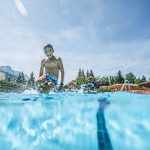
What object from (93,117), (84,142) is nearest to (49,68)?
(93,117)

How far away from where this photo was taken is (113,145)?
2.16m

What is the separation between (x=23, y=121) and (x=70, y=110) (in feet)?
4.44

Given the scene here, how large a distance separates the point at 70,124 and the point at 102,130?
81cm

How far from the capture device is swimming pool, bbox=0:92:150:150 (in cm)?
220

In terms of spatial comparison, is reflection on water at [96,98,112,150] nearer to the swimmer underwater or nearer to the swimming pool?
the swimming pool

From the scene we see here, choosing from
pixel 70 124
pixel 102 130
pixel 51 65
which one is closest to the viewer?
pixel 102 130

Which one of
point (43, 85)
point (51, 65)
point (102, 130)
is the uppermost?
point (51, 65)

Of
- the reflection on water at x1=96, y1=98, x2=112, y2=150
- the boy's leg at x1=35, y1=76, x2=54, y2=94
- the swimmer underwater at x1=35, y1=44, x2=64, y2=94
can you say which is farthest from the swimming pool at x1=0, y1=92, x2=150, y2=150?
the swimmer underwater at x1=35, y1=44, x2=64, y2=94

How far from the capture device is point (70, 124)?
2715mm

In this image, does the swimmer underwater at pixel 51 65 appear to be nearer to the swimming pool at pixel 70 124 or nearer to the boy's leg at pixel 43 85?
the boy's leg at pixel 43 85

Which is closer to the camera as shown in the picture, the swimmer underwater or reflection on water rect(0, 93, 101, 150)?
reflection on water rect(0, 93, 101, 150)

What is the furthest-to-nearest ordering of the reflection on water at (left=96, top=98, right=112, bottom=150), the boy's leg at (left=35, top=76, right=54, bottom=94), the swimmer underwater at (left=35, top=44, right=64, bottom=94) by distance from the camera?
the swimmer underwater at (left=35, top=44, right=64, bottom=94)
the boy's leg at (left=35, top=76, right=54, bottom=94)
the reflection on water at (left=96, top=98, right=112, bottom=150)

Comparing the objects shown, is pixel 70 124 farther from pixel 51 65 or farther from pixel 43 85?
pixel 51 65

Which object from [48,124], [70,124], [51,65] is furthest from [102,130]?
[51,65]
